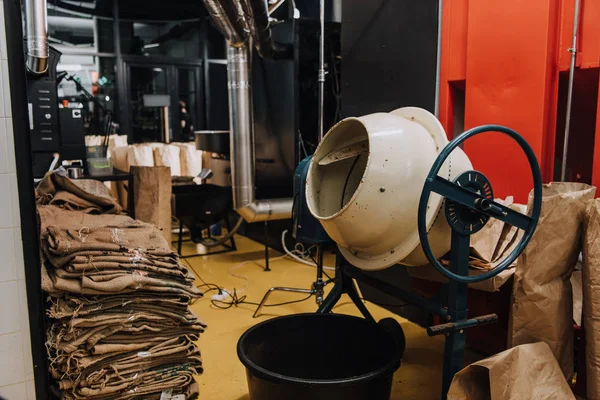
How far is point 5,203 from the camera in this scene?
5.52 feet

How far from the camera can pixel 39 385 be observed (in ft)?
5.93

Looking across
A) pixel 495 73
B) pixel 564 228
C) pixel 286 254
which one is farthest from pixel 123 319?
pixel 286 254

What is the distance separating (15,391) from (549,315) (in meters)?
1.84

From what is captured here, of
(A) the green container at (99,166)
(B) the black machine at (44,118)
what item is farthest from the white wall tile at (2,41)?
(A) the green container at (99,166)

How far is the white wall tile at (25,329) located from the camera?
1.76 metres

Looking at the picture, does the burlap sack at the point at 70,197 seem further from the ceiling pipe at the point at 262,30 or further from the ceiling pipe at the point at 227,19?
the ceiling pipe at the point at 262,30

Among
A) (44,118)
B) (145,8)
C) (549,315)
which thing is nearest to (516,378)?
(549,315)

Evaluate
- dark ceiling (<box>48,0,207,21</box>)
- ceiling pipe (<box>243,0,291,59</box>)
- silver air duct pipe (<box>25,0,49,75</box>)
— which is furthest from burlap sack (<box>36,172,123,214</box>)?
dark ceiling (<box>48,0,207,21</box>)

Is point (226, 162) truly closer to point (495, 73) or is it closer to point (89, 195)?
point (89, 195)

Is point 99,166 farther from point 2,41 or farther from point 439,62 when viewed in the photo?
point 439,62

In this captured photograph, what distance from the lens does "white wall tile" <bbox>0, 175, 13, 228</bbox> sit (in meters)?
1.67

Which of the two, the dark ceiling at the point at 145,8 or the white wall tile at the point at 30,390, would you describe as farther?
the dark ceiling at the point at 145,8

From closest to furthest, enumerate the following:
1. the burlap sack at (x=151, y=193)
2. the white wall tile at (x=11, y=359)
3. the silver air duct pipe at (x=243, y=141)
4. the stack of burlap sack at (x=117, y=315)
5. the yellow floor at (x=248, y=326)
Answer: the white wall tile at (x=11, y=359), the stack of burlap sack at (x=117, y=315), the yellow floor at (x=248, y=326), the burlap sack at (x=151, y=193), the silver air duct pipe at (x=243, y=141)

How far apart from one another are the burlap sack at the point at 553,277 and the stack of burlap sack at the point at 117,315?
3.98ft
